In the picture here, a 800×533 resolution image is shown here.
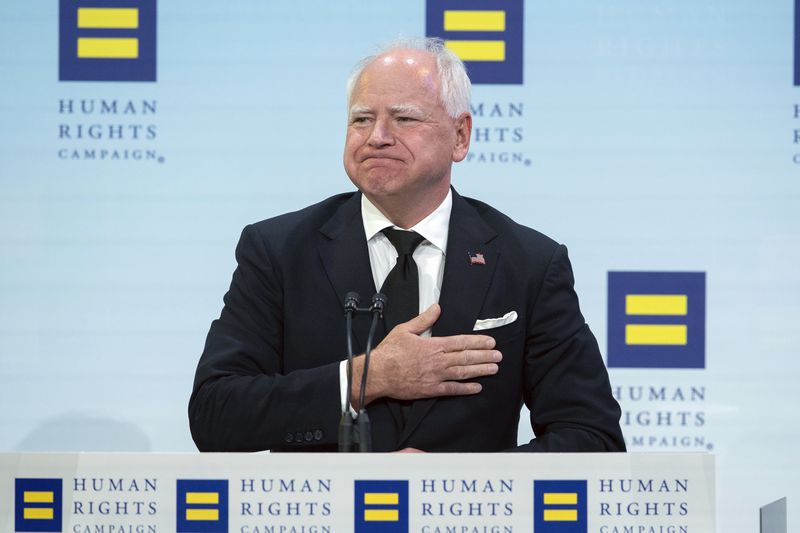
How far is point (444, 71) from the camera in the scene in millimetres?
2318

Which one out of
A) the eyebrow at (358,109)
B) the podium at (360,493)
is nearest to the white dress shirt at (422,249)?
the eyebrow at (358,109)

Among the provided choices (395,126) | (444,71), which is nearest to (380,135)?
(395,126)

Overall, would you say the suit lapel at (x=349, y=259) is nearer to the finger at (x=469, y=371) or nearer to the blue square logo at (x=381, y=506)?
the finger at (x=469, y=371)

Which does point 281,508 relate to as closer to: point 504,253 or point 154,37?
point 504,253

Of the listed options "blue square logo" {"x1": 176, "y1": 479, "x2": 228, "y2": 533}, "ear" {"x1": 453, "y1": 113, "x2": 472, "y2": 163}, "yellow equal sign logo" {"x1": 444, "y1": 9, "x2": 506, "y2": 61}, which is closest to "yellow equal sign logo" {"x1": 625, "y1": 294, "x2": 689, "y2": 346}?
"yellow equal sign logo" {"x1": 444, "y1": 9, "x2": 506, "y2": 61}

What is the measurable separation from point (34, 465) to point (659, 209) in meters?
2.42

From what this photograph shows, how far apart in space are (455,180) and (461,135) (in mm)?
1009

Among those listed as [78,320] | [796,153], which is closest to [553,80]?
[796,153]

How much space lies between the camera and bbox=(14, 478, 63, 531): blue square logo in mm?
1592

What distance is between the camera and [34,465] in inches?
63.0

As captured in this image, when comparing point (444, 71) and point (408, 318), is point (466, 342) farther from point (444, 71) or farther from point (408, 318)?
point (444, 71)

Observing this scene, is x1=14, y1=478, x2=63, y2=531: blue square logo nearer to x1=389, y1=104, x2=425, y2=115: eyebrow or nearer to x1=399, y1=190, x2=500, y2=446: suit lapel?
x1=399, y1=190, x2=500, y2=446: suit lapel

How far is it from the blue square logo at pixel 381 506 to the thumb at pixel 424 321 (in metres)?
0.56

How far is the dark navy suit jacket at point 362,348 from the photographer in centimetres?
209
